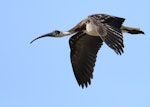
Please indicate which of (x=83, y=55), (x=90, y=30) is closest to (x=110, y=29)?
(x=90, y=30)

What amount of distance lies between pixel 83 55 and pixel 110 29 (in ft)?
11.8

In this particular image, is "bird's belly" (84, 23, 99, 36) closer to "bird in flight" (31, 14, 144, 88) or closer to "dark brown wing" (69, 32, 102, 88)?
"bird in flight" (31, 14, 144, 88)

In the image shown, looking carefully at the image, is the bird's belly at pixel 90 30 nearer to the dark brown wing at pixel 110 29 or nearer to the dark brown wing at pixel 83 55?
the dark brown wing at pixel 110 29

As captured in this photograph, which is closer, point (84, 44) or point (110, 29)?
point (110, 29)

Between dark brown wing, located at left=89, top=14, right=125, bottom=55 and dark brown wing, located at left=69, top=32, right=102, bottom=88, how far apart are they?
1.88m

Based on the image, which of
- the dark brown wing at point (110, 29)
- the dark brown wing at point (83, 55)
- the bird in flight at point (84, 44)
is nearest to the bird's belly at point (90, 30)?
the bird in flight at point (84, 44)

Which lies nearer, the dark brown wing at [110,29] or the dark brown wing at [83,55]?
the dark brown wing at [110,29]

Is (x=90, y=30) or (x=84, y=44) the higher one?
(x=90, y=30)

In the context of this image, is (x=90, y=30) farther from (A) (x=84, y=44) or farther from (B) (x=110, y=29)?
(A) (x=84, y=44)

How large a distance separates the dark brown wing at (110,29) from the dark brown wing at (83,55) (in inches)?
74.0

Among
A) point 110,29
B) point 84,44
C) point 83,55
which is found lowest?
point 83,55

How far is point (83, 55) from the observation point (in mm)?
23594

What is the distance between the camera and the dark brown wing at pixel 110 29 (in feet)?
63.4

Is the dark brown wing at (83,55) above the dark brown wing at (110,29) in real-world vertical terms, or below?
below
